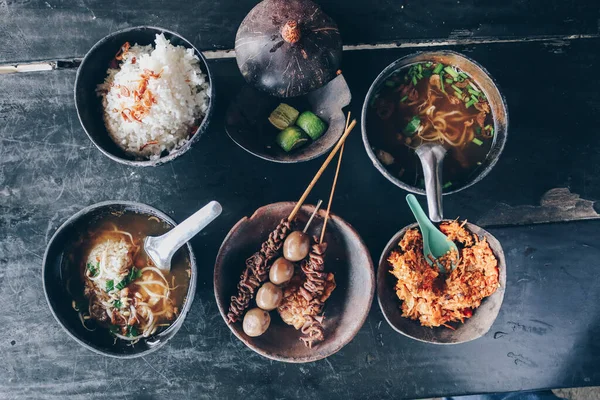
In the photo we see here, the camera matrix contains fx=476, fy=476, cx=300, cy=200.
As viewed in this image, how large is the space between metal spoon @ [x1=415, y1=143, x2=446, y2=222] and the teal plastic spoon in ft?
0.48

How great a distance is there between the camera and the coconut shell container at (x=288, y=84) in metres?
1.81

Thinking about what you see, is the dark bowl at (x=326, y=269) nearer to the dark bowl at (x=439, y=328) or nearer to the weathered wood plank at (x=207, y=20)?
the dark bowl at (x=439, y=328)

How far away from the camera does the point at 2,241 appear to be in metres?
2.13

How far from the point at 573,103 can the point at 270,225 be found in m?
1.48

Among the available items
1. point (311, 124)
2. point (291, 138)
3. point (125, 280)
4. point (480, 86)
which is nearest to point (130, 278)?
point (125, 280)

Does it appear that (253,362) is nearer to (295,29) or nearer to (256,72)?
(256,72)

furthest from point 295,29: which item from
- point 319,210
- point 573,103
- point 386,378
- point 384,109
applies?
point 386,378

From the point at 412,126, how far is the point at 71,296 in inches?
62.5

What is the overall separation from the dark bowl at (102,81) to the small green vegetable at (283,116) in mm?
275

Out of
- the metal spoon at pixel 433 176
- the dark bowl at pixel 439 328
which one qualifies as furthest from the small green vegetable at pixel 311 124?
the dark bowl at pixel 439 328

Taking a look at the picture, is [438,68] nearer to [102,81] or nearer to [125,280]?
[102,81]

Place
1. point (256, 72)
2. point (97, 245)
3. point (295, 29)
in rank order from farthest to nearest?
point (97, 245)
point (256, 72)
point (295, 29)

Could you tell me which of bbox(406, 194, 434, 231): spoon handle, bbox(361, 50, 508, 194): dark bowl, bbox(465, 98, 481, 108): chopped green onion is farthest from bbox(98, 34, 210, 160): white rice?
bbox(465, 98, 481, 108): chopped green onion

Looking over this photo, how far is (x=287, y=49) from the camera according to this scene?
1.79 m
